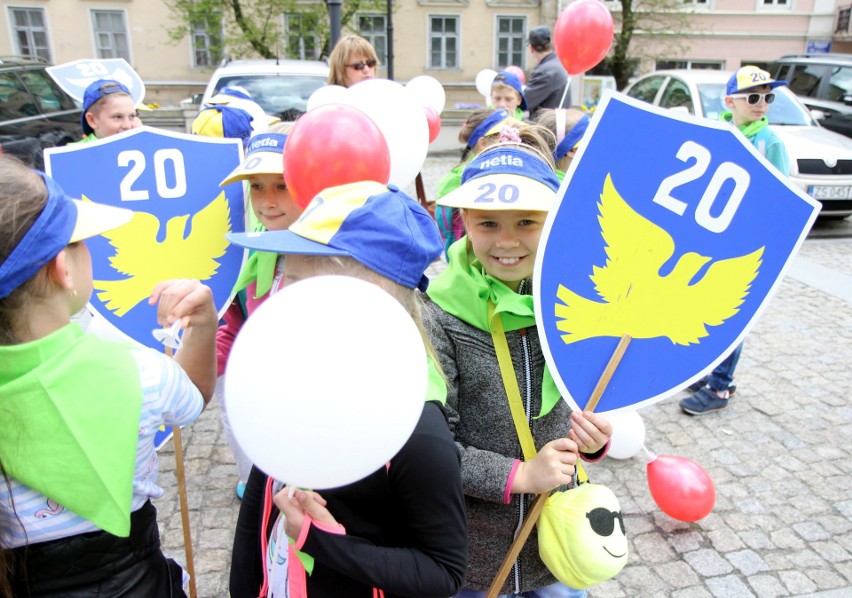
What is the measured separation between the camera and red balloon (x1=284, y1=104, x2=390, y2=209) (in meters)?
1.73

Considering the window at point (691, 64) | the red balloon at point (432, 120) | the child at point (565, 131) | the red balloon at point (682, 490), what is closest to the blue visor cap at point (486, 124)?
the child at point (565, 131)

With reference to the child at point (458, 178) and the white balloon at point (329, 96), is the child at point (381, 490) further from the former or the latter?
the child at point (458, 178)

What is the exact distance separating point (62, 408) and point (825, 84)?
12526 millimetres

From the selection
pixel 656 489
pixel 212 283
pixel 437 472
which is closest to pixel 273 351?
pixel 437 472

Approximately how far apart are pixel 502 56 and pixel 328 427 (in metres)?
25.5

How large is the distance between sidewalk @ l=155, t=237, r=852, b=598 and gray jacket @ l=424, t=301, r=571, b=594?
118cm

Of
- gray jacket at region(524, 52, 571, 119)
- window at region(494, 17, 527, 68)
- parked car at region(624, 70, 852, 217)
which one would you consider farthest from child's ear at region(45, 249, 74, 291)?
window at region(494, 17, 527, 68)

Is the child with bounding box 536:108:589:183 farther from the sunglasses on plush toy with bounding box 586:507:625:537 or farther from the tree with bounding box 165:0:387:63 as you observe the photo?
the tree with bounding box 165:0:387:63

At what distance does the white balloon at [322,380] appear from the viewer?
0.93 metres

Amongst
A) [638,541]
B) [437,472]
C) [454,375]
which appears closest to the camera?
[437,472]

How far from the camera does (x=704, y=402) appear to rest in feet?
13.9

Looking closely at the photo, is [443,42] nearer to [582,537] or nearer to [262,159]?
[262,159]

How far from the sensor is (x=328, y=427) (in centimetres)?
95

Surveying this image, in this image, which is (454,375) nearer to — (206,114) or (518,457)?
(518,457)
